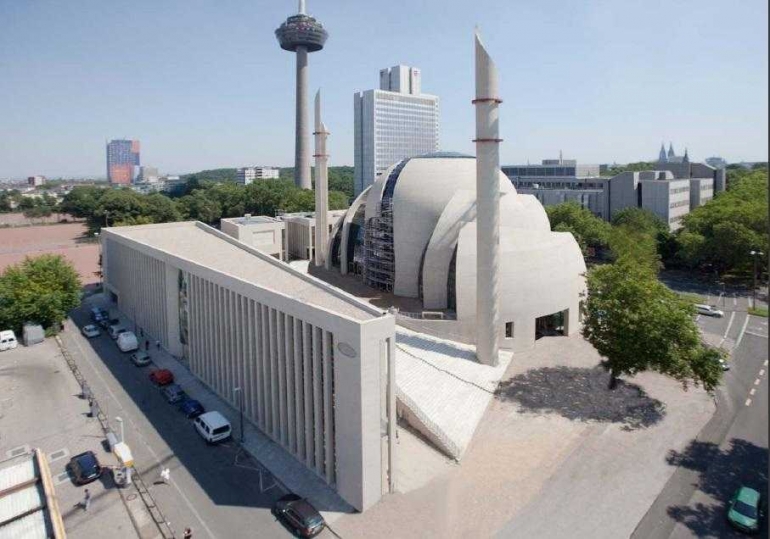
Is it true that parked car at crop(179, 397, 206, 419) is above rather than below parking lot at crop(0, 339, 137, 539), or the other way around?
above

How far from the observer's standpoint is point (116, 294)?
53.7 meters

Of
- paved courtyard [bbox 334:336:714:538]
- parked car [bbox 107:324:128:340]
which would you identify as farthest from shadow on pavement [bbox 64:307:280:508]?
parked car [bbox 107:324:128:340]

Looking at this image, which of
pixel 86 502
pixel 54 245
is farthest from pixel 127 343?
pixel 54 245

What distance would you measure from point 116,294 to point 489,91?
138ft

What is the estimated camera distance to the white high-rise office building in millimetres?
A: 144875

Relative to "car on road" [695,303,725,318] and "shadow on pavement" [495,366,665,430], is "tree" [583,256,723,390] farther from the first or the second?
"car on road" [695,303,725,318]

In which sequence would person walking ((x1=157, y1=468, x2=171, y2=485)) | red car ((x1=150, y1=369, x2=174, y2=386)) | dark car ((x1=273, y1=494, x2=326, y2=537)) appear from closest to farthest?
dark car ((x1=273, y1=494, x2=326, y2=537)) < person walking ((x1=157, y1=468, x2=171, y2=485)) < red car ((x1=150, y1=369, x2=174, y2=386))

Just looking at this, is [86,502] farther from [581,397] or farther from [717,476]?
[717,476]

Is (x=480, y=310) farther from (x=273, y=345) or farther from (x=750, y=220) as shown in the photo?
(x=750, y=220)

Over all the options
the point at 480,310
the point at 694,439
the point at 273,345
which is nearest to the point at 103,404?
the point at 273,345

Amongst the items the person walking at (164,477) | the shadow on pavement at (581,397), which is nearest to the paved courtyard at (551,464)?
the shadow on pavement at (581,397)

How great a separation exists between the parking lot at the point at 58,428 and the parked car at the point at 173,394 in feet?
13.2

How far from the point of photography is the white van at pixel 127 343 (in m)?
41.0

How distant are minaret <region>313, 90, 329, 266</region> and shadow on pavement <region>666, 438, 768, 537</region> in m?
42.3
